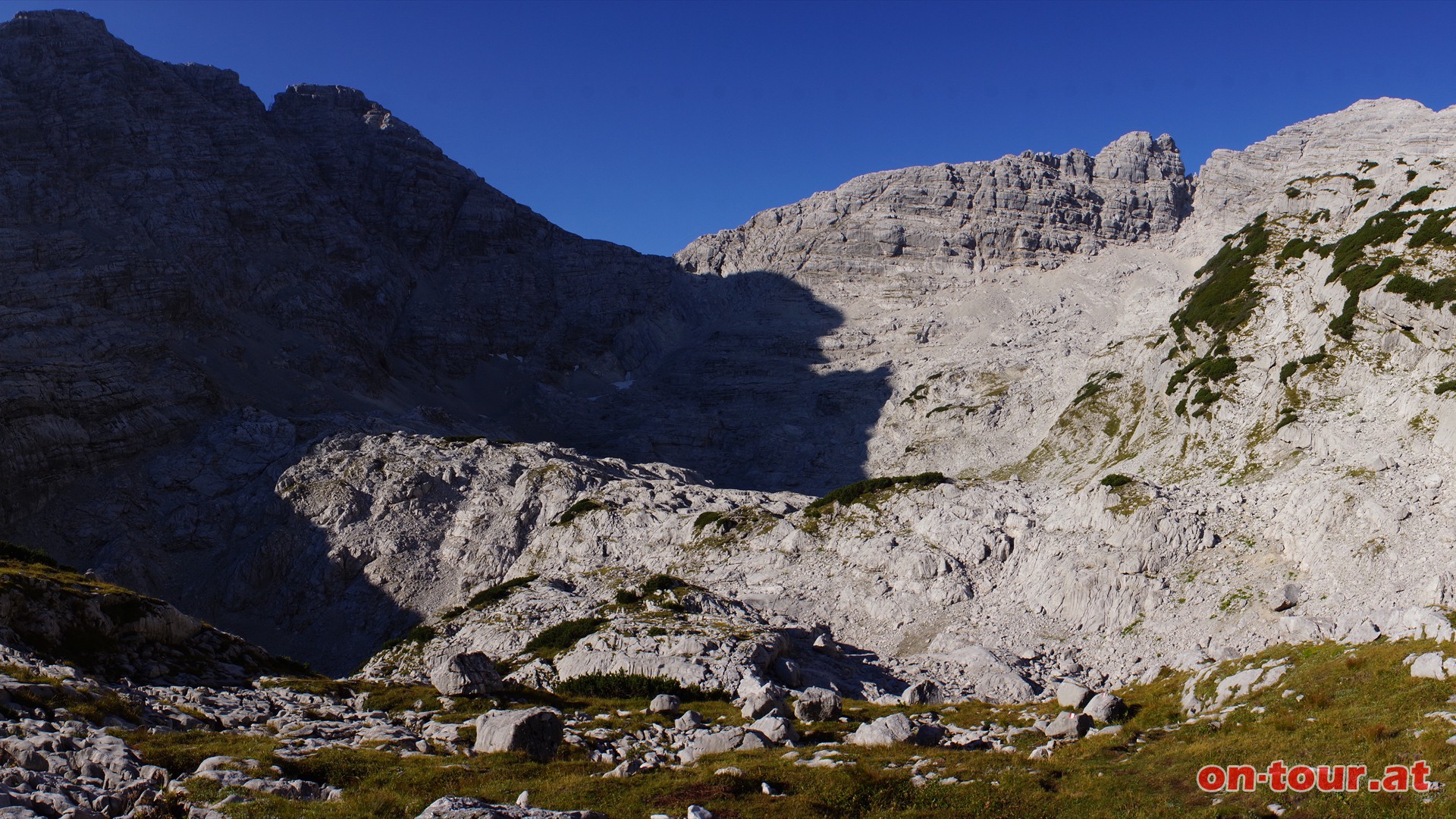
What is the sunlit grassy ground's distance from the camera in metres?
15.2

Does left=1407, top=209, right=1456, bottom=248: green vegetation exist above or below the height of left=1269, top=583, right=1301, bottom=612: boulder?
above

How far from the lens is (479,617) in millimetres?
48438

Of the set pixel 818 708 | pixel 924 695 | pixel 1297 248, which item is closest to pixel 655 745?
pixel 818 708

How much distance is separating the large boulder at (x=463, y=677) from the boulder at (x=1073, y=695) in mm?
18265

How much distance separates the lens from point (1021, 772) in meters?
18.0

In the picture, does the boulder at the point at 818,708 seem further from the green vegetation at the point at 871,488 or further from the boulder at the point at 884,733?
the green vegetation at the point at 871,488

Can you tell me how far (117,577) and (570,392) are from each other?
76.0 metres

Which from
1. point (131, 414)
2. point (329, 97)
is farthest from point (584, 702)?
point (329, 97)

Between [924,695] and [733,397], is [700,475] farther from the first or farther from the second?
[924,695]

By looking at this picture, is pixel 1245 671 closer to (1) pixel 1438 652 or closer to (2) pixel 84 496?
(1) pixel 1438 652

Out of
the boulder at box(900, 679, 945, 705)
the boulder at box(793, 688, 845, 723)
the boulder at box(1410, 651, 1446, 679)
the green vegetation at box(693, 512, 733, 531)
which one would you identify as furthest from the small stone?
the green vegetation at box(693, 512, 733, 531)

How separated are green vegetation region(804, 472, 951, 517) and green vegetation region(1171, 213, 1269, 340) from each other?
26.6 metres

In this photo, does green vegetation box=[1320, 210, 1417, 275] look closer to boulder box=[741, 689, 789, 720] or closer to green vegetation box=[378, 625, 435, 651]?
boulder box=[741, 689, 789, 720]

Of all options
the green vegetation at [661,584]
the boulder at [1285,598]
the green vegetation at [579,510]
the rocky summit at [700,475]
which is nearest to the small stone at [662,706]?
the rocky summit at [700,475]
